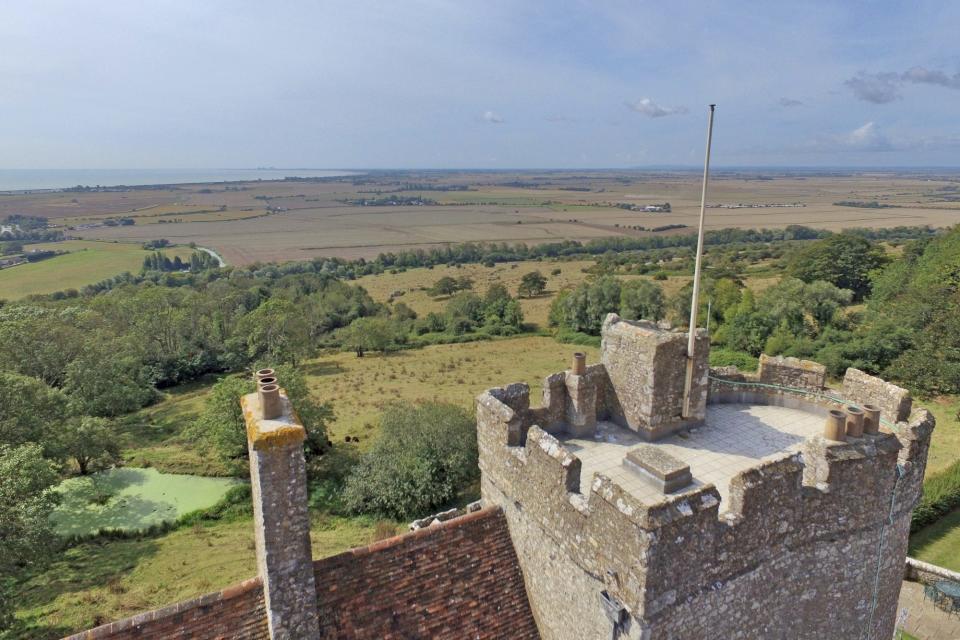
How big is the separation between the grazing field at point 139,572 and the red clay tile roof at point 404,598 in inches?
559

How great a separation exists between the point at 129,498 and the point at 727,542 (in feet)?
106

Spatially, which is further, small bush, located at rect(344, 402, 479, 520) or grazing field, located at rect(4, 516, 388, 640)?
small bush, located at rect(344, 402, 479, 520)

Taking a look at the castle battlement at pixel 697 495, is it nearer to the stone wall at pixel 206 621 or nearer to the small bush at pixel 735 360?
the stone wall at pixel 206 621

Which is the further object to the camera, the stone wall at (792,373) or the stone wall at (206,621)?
the stone wall at (792,373)

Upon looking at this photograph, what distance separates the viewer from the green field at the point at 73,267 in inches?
3807

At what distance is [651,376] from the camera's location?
9555 millimetres

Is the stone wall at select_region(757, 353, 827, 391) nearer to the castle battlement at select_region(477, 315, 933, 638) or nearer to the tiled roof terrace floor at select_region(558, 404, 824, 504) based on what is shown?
the castle battlement at select_region(477, 315, 933, 638)

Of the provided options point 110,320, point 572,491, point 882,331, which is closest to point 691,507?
point 572,491

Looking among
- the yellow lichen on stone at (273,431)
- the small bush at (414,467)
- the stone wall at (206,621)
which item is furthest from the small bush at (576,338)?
the yellow lichen on stone at (273,431)

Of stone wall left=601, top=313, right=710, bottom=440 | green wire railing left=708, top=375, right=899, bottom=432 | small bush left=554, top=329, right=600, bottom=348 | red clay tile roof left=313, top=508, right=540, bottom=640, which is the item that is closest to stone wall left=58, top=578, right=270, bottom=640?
red clay tile roof left=313, top=508, right=540, bottom=640

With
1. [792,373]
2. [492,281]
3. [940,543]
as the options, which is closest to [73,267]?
[492,281]

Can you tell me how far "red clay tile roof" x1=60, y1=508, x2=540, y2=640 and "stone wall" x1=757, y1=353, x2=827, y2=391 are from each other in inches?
244

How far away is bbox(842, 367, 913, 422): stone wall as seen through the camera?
30.7ft

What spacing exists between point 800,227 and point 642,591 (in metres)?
180
